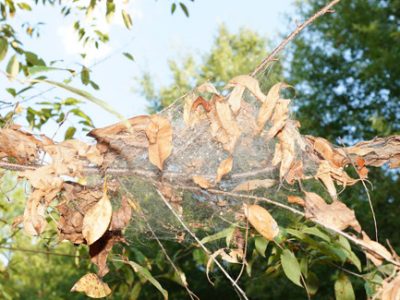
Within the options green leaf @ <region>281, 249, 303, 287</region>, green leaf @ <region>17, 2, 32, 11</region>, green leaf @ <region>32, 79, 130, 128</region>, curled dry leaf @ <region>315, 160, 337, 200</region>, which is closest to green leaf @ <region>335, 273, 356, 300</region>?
green leaf @ <region>281, 249, 303, 287</region>

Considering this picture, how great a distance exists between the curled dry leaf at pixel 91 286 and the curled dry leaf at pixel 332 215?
0.41m

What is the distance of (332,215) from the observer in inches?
26.6

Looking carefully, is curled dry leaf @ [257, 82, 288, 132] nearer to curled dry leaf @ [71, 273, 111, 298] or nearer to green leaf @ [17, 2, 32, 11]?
curled dry leaf @ [71, 273, 111, 298]

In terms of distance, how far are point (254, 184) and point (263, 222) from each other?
0.13 m

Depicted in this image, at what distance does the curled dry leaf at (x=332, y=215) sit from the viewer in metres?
0.67

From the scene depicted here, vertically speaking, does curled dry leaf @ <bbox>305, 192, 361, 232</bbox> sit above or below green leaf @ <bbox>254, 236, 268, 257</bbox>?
above

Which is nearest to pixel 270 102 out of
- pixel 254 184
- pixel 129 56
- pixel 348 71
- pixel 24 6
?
pixel 254 184

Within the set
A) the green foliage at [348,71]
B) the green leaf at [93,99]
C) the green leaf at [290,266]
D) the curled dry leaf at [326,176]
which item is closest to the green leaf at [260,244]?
the green leaf at [290,266]

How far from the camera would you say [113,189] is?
859mm

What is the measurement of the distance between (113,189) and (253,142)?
25 cm

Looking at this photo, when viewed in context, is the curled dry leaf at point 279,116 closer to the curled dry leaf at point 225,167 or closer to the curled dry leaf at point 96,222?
the curled dry leaf at point 225,167

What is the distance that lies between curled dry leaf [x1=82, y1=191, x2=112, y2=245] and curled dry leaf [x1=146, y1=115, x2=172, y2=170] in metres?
0.10

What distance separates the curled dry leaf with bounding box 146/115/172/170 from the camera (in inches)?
30.7

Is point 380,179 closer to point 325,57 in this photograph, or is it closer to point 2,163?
point 325,57
